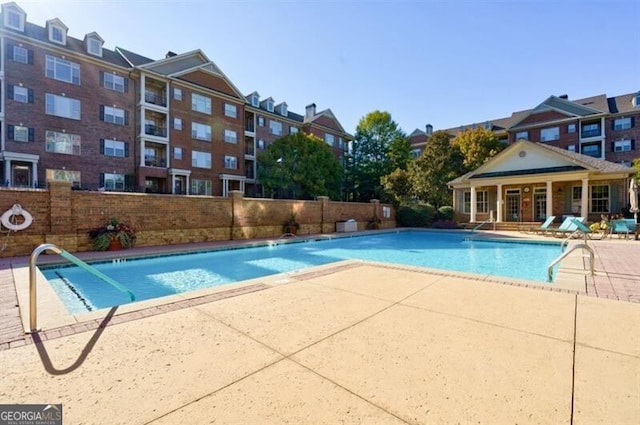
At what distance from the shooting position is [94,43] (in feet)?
72.9

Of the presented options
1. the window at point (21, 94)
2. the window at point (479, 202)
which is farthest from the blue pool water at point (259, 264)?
the window at point (21, 94)

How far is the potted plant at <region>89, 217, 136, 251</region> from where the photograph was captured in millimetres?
10422

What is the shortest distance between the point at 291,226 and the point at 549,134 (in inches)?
1340

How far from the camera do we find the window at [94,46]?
21984 millimetres

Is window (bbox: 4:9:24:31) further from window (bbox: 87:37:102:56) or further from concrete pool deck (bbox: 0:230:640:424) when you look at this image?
concrete pool deck (bbox: 0:230:640:424)

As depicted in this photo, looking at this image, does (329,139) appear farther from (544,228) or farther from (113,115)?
(544,228)

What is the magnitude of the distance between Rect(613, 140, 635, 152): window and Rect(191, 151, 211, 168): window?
41.1 meters

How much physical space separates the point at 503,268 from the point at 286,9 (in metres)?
12.2

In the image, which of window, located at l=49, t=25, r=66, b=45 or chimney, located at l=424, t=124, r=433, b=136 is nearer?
window, located at l=49, t=25, r=66, b=45

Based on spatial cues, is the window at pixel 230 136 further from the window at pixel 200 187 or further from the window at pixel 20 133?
the window at pixel 20 133

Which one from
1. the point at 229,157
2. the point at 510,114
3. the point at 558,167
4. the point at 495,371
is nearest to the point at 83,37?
the point at 229,157

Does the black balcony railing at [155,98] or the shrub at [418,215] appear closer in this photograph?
the black balcony railing at [155,98]

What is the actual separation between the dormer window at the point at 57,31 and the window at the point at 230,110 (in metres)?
12.0

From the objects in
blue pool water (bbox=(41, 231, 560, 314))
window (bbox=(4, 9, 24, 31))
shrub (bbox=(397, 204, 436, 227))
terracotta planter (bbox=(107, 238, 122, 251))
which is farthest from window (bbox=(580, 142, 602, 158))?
window (bbox=(4, 9, 24, 31))
